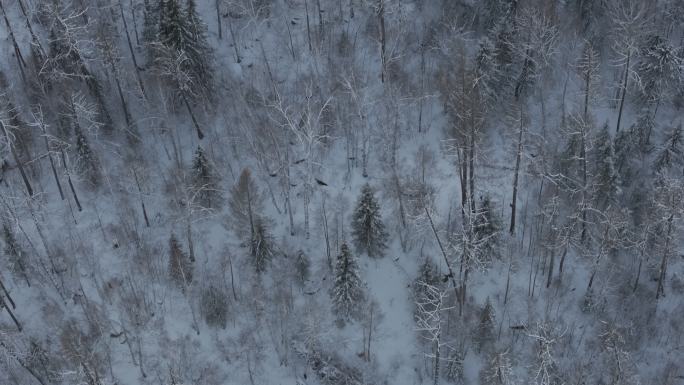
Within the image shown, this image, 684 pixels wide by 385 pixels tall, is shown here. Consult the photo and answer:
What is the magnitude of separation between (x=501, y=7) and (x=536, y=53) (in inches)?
175

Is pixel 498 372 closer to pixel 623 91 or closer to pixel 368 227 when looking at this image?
pixel 368 227

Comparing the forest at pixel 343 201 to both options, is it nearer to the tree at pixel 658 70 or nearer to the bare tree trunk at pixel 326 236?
the tree at pixel 658 70

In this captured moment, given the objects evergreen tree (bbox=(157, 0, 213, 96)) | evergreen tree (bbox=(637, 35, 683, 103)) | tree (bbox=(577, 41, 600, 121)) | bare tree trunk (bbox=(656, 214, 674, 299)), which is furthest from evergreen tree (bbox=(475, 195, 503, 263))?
evergreen tree (bbox=(157, 0, 213, 96))

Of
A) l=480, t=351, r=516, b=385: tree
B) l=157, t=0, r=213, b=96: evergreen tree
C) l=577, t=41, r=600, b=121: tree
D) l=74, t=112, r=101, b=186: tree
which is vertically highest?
l=157, t=0, r=213, b=96: evergreen tree

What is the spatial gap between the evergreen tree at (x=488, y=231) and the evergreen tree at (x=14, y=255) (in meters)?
30.9

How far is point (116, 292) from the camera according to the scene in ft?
142

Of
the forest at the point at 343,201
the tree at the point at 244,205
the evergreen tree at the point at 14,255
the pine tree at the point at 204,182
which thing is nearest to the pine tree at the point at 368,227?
the forest at the point at 343,201

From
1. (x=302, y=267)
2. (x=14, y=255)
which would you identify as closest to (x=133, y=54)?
(x=14, y=255)

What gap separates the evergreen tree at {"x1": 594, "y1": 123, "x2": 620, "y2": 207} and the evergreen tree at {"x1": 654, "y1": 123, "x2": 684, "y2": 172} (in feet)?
12.5

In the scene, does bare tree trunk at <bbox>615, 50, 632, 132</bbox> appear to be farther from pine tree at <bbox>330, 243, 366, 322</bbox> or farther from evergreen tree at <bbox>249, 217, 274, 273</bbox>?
evergreen tree at <bbox>249, 217, 274, 273</bbox>

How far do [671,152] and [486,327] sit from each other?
1838cm

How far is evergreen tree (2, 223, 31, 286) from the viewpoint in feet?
137

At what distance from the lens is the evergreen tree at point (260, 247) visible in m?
42.5

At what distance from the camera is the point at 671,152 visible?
44312mm
